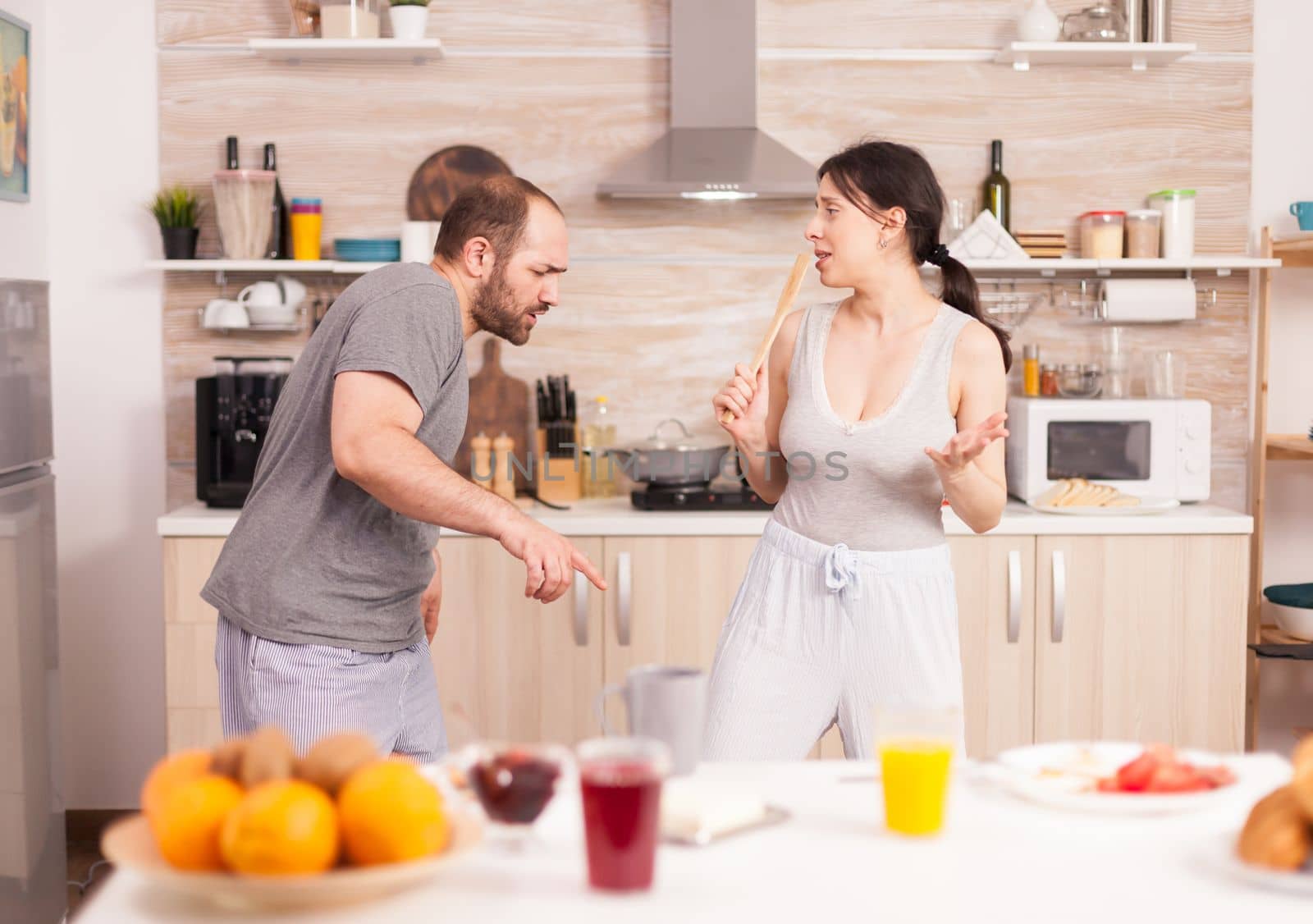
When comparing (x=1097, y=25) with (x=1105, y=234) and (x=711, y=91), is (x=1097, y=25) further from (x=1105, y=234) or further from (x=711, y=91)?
(x=711, y=91)

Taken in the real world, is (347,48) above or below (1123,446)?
above

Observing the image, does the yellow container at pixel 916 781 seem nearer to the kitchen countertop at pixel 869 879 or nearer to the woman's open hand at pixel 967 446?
the kitchen countertop at pixel 869 879

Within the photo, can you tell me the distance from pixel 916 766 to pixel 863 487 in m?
0.90

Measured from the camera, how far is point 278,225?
3455 mm

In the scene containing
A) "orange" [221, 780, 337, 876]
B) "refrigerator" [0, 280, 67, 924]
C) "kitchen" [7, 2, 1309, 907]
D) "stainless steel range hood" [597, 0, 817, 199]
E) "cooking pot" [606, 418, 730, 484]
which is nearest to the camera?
"orange" [221, 780, 337, 876]

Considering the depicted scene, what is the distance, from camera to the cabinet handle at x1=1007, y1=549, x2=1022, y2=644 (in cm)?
306

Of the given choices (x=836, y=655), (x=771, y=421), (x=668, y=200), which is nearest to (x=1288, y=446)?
(x=668, y=200)

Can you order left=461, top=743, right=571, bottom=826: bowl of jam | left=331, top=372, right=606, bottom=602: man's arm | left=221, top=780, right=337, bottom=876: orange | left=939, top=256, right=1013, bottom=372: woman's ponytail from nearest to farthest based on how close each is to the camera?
1. left=221, top=780, right=337, bottom=876: orange
2. left=461, top=743, right=571, bottom=826: bowl of jam
3. left=331, top=372, right=606, bottom=602: man's arm
4. left=939, top=256, right=1013, bottom=372: woman's ponytail

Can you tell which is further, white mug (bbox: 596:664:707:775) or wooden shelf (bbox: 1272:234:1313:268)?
wooden shelf (bbox: 1272:234:1313:268)

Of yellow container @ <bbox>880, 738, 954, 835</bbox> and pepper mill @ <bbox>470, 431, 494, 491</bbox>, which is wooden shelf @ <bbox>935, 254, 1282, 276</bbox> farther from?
yellow container @ <bbox>880, 738, 954, 835</bbox>

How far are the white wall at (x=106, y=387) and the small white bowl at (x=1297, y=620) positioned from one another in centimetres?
295

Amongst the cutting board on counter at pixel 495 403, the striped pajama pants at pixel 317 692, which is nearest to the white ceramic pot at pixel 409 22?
the cutting board on counter at pixel 495 403

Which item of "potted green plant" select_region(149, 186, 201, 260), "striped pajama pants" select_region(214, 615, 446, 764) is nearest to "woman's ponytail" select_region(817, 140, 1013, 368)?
"striped pajama pants" select_region(214, 615, 446, 764)

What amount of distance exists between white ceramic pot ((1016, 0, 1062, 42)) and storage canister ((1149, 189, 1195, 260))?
20.0 inches
